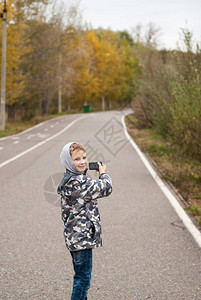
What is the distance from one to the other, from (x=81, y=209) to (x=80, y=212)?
0.02 meters

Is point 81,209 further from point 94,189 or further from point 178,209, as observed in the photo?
point 178,209

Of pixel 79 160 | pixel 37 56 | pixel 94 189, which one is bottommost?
pixel 94 189

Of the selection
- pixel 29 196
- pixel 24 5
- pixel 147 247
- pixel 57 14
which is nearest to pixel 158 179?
pixel 29 196

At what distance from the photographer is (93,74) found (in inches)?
2783

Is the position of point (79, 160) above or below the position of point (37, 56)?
below

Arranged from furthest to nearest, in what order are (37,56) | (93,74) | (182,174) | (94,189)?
(93,74) → (37,56) → (182,174) → (94,189)

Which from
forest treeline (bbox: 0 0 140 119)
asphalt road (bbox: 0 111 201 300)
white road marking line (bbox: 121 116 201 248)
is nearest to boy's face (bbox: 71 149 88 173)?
asphalt road (bbox: 0 111 201 300)

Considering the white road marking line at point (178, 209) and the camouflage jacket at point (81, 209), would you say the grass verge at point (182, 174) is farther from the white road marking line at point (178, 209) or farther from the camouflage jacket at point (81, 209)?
the camouflage jacket at point (81, 209)

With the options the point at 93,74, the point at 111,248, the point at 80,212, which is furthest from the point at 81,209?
the point at 93,74

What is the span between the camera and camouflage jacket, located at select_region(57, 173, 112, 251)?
3229 millimetres

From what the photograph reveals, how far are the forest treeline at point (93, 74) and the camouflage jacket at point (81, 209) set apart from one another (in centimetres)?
260

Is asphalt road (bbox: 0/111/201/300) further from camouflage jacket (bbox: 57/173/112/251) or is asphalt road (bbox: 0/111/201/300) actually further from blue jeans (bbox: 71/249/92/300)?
camouflage jacket (bbox: 57/173/112/251)

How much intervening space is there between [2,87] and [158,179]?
597 inches

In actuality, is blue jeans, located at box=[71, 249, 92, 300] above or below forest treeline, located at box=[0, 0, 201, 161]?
below
